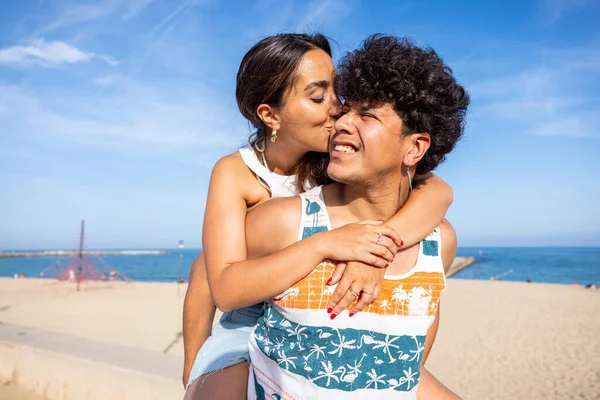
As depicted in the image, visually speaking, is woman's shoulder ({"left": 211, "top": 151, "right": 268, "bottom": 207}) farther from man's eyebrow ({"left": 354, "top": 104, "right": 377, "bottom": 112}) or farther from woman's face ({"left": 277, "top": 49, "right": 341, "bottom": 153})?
man's eyebrow ({"left": 354, "top": 104, "right": 377, "bottom": 112})

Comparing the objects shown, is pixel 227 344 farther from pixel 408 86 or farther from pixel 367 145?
pixel 408 86

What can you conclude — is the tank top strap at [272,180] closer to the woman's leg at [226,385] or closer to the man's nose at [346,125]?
the man's nose at [346,125]

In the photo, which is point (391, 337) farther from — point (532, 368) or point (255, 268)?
point (532, 368)

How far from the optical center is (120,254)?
12650cm

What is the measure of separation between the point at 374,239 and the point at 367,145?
1.33 ft

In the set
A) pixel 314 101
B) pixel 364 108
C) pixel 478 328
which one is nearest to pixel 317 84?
pixel 314 101

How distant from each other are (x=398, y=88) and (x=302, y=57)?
691 mm

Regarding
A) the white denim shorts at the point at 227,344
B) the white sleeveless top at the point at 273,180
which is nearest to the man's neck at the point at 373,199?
the white sleeveless top at the point at 273,180

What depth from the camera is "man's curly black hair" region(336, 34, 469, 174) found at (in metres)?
2.03

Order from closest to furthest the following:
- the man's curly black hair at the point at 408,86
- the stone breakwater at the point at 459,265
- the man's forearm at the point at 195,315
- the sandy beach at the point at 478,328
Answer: the man's curly black hair at the point at 408,86
the man's forearm at the point at 195,315
the sandy beach at the point at 478,328
the stone breakwater at the point at 459,265

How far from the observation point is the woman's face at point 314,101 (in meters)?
2.49

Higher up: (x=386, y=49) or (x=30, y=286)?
(x=386, y=49)

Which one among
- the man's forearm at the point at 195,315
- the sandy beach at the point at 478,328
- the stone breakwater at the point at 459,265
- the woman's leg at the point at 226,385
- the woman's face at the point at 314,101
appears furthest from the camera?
the stone breakwater at the point at 459,265

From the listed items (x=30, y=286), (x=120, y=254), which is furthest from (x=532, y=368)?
(x=120, y=254)
